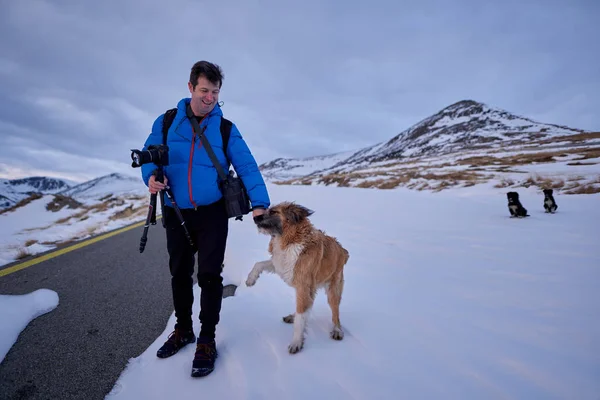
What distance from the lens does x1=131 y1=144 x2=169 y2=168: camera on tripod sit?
90.9 inches

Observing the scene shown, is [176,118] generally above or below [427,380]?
above

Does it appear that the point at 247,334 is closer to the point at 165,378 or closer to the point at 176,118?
the point at 165,378

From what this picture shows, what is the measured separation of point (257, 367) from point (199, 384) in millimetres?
524

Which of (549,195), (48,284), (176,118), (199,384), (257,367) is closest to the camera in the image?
(199,384)

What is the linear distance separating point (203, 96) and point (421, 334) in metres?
3.57

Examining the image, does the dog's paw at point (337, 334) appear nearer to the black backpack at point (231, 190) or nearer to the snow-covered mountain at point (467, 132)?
the black backpack at point (231, 190)

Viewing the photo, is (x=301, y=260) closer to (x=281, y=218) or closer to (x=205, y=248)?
(x=281, y=218)

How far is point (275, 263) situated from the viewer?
10.2ft

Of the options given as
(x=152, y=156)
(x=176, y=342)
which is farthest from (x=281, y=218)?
(x=176, y=342)

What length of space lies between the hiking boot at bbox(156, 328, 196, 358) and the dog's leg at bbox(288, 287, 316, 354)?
112 centimetres

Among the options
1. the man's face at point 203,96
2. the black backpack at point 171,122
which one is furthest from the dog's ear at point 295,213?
the man's face at point 203,96

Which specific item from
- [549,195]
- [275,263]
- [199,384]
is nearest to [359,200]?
Result: [549,195]

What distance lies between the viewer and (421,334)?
3064 mm

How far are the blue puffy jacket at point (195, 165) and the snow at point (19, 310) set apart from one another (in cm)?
224
